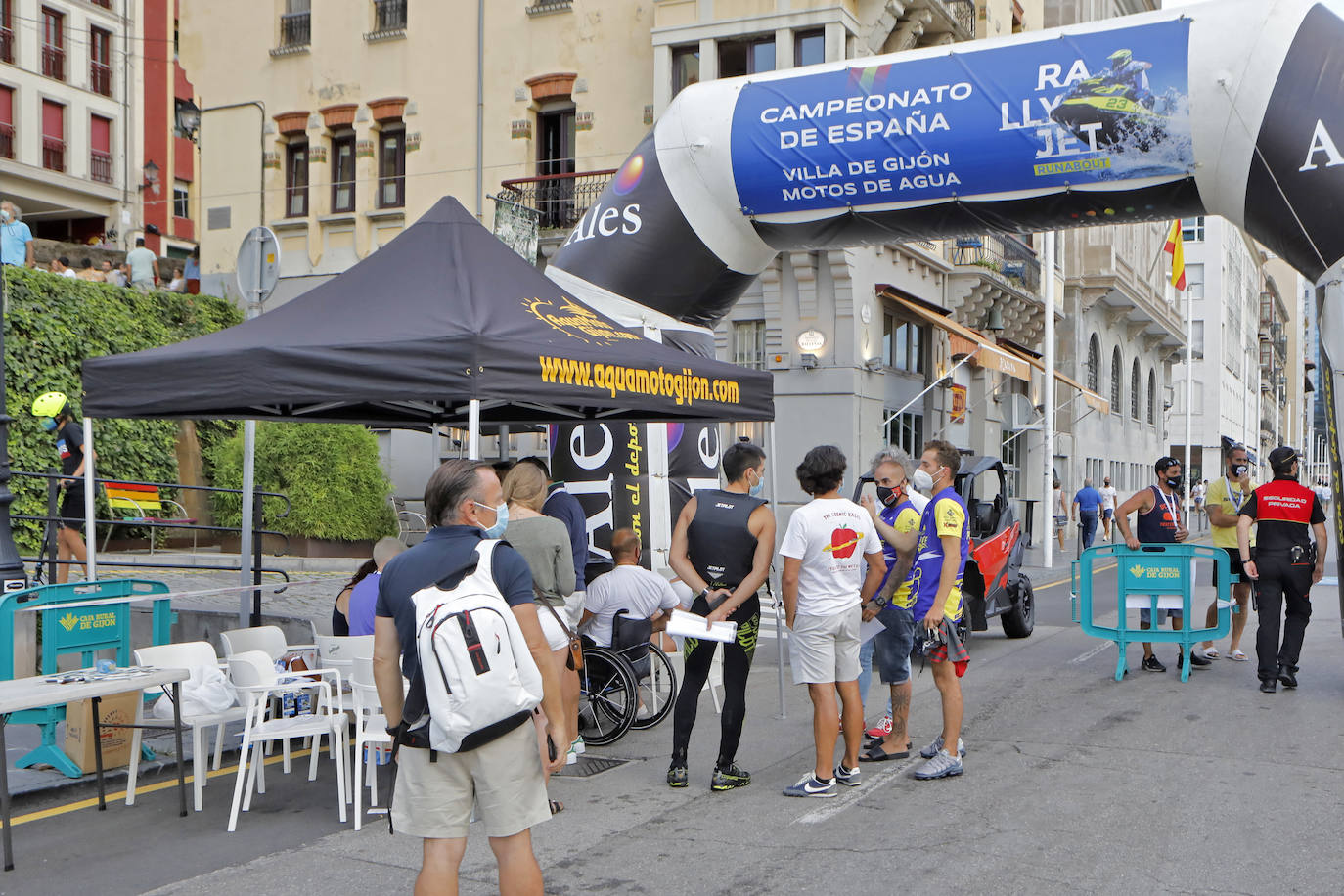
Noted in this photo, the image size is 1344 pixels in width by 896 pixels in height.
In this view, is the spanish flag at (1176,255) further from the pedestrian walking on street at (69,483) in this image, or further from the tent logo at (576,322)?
the tent logo at (576,322)

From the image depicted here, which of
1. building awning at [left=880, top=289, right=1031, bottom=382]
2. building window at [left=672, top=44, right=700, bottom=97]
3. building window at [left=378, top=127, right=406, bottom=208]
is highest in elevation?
building window at [left=672, top=44, right=700, bottom=97]

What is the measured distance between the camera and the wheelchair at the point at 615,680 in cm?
773

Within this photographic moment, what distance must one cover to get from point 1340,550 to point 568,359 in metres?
6.41

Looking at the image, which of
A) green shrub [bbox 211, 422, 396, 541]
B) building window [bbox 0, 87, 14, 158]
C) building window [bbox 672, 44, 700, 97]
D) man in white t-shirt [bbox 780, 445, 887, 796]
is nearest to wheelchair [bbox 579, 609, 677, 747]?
man in white t-shirt [bbox 780, 445, 887, 796]

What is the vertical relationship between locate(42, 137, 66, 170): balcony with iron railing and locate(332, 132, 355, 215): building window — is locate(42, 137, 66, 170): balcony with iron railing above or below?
above

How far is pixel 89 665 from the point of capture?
7.30 m

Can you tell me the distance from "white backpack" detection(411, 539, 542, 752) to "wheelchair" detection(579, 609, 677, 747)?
12.5ft

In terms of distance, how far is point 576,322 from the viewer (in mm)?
7188

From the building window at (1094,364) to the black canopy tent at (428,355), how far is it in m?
31.5

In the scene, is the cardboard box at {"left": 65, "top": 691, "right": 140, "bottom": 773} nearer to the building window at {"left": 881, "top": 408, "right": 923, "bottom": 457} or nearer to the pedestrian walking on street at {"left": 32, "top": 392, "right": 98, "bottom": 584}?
the pedestrian walking on street at {"left": 32, "top": 392, "right": 98, "bottom": 584}

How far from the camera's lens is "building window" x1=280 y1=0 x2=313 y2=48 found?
2464 centimetres

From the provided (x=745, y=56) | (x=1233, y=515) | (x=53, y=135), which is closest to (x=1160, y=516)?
(x=1233, y=515)

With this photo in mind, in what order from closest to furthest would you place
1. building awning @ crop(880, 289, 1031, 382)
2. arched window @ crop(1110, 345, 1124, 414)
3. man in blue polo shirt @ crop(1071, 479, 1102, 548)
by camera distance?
building awning @ crop(880, 289, 1031, 382) → man in blue polo shirt @ crop(1071, 479, 1102, 548) → arched window @ crop(1110, 345, 1124, 414)

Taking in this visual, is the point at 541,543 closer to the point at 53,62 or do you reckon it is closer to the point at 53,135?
the point at 53,135
